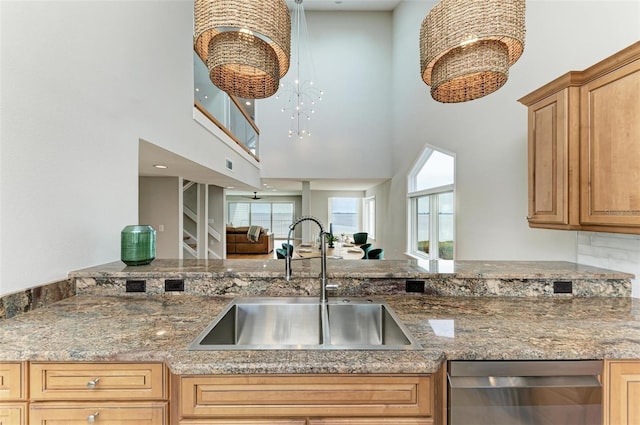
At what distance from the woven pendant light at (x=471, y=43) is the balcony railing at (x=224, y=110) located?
8.16ft

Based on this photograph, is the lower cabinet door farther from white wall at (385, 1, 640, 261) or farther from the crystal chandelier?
the crystal chandelier

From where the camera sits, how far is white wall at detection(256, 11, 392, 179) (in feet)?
19.9

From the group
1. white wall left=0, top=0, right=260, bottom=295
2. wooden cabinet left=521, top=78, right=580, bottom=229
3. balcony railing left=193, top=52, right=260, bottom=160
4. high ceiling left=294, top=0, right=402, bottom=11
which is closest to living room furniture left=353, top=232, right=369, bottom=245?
balcony railing left=193, top=52, right=260, bottom=160

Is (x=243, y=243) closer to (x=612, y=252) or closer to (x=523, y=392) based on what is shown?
(x=612, y=252)

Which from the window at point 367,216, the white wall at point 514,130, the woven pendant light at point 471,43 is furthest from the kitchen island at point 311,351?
the window at point 367,216

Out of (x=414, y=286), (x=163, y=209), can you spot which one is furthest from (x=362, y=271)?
(x=163, y=209)

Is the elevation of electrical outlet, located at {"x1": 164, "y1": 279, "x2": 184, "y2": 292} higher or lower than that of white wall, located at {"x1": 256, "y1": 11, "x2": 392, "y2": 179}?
lower

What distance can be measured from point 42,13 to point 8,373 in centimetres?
158

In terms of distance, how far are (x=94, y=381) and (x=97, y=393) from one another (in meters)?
0.05

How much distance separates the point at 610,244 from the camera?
1732mm

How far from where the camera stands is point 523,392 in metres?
0.99

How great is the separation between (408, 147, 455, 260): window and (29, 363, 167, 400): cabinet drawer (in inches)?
137

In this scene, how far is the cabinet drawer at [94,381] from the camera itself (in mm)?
961

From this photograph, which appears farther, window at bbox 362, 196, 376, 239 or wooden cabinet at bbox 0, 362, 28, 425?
window at bbox 362, 196, 376, 239
